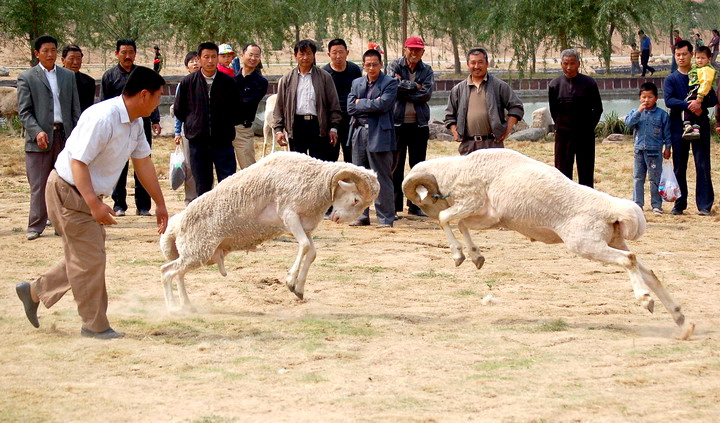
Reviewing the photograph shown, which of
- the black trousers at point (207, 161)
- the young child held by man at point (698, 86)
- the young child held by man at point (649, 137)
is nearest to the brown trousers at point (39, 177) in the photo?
the black trousers at point (207, 161)

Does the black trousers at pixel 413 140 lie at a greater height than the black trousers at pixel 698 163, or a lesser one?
greater

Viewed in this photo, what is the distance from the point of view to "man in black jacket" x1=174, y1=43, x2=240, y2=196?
34.4ft

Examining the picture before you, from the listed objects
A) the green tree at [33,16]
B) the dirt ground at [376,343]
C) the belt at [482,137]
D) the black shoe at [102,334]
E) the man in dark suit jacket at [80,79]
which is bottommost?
the dirt ground at [376,343]

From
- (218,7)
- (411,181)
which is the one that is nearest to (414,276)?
(411,181)

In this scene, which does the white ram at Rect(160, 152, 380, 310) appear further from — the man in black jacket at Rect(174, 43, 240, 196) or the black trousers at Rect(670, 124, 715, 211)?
the black trousers at Rect(670, 124, 715, 211)

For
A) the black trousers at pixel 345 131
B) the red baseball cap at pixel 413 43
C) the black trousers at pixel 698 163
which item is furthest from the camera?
the black trousers at pixel 698 163

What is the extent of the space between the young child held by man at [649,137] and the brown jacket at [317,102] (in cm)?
410

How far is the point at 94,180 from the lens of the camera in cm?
668

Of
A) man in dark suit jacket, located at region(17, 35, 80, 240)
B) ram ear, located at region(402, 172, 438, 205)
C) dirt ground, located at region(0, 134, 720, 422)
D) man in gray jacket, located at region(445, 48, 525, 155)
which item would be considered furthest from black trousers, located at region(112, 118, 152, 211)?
ram ear, located at region(402, 172, 438, 205)

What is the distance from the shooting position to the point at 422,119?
1228cm

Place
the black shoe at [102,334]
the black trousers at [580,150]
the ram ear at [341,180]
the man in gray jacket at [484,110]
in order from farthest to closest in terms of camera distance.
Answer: the black trousers at [580,150] → the man in gray jacket at [484,110] → the ram ear at [341,180] → the black shoe at [102,334]

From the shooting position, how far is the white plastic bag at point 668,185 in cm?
1284

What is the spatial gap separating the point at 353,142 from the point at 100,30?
38.9 metres

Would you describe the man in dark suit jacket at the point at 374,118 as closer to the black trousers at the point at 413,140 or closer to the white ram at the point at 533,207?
the black trousers at the point at 413,140
